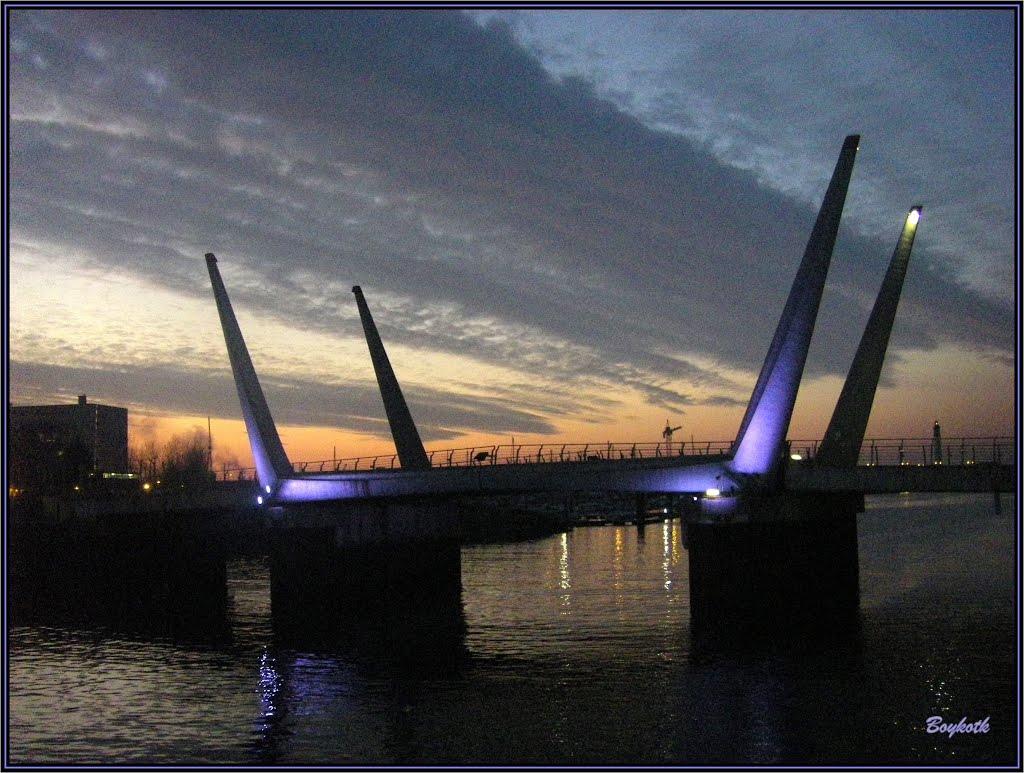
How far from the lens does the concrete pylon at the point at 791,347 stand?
46.9 meters

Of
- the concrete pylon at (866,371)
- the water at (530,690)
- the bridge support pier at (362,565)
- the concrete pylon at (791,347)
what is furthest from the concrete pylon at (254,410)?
the concrete pylon at (866,371)

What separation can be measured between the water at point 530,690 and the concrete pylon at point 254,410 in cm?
714

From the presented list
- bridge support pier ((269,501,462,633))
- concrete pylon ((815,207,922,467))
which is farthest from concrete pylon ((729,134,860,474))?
bridge support pier ((269,501,462,633))

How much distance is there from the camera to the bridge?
154 ft

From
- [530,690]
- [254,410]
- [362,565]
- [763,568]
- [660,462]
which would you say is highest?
[254,410]

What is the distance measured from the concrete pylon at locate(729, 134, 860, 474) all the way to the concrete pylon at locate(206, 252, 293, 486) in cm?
2370

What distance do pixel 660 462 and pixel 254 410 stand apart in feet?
70.9

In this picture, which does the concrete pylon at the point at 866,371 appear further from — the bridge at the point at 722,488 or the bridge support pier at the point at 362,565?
the bridge support pier at the point at 362,565

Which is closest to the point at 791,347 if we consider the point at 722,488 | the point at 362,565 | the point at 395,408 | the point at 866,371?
the point at 722,488

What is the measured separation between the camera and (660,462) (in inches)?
1987

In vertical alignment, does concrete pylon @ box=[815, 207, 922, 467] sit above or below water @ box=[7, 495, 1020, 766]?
above

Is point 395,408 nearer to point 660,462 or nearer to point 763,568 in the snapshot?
point 660,462

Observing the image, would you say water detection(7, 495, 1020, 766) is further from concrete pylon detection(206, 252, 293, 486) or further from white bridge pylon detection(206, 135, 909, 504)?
concrete pylon detection(206, 252, 293, 486)

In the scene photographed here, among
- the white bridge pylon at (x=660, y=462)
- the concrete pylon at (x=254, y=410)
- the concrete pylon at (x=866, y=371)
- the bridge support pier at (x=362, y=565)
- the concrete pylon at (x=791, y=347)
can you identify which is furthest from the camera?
the concrete pylon at (x=254, y=410)
